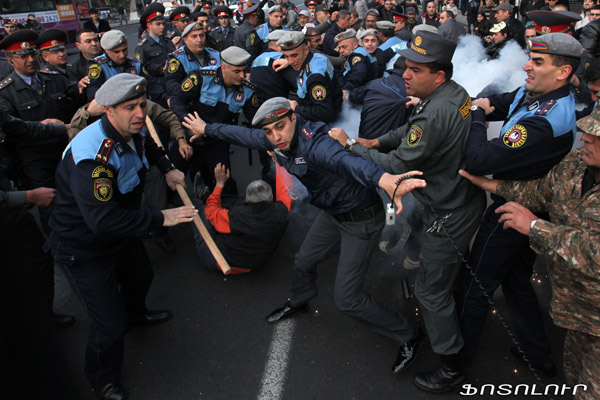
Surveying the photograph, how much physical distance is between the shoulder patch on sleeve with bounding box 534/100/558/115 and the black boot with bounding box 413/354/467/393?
60.9 inches

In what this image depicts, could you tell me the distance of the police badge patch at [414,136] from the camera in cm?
230

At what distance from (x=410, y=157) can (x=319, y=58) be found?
2206 mm

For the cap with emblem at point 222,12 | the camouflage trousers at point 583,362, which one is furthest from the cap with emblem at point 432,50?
the cap with emblem at point 222,12

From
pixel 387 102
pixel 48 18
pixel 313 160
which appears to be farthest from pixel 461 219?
pixel 48 18

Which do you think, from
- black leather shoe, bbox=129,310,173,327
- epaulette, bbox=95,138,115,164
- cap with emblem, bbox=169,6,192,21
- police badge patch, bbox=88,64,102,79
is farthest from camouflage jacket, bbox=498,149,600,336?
cap with emblem, bbox=169,6,192,21

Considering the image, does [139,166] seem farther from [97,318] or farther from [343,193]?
[343,193]

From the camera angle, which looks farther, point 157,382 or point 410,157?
point 157,382

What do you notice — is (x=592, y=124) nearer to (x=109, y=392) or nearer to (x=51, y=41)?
(x=109, y=392)

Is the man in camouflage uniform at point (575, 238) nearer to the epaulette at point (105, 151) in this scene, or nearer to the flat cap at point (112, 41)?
the epaulette at point (105, 151)

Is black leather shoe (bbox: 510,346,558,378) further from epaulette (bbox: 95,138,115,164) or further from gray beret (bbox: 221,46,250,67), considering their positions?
gray beret (bbox: 221,46,250,67)

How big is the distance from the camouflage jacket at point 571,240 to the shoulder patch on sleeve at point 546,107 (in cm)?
26

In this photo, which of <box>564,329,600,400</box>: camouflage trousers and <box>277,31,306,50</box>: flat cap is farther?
<box>277,31,306,50</box>: flat cap

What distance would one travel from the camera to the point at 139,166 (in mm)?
2836

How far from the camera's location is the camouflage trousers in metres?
1.91
